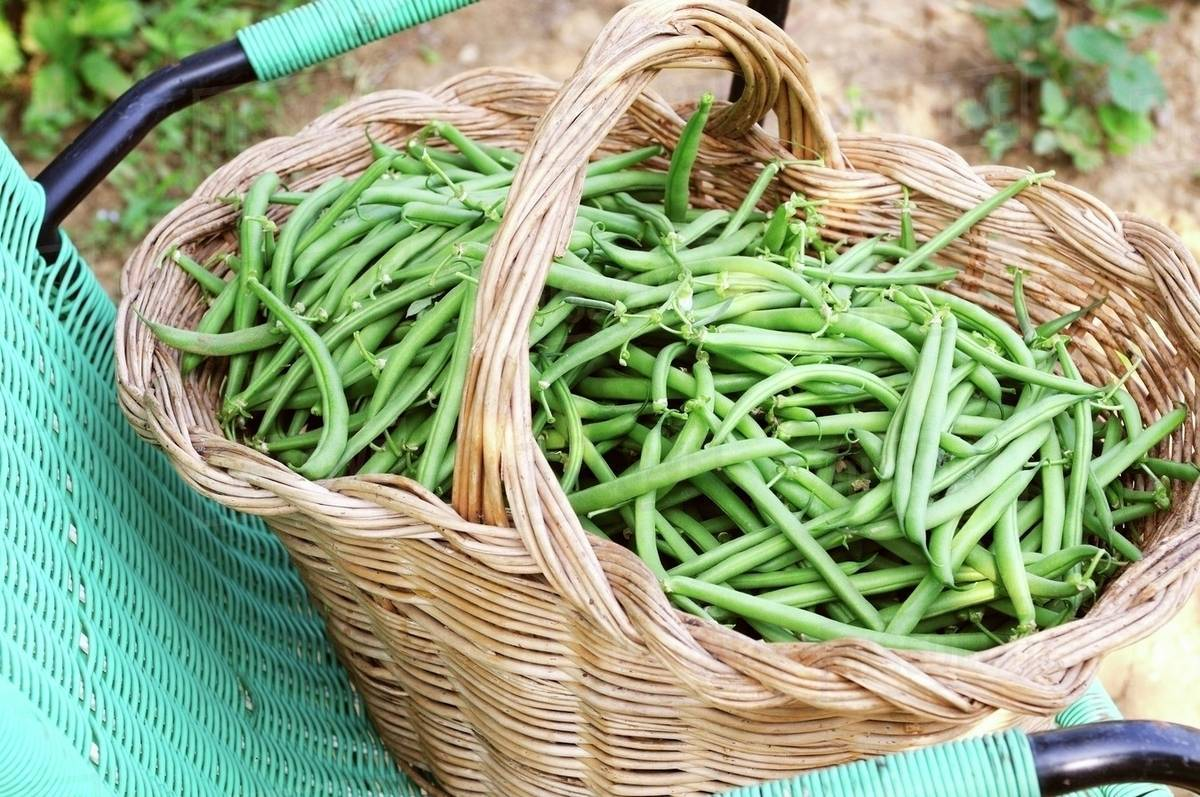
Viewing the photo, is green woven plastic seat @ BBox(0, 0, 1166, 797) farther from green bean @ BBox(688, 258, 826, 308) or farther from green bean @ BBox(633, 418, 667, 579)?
green bean @ BBox(688, 258, 826, 308)

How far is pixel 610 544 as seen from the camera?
93 centimetres

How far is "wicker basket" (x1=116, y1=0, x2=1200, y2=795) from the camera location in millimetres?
889

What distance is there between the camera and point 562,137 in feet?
3.07

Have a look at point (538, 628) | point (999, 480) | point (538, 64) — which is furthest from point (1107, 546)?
point (538, 64)

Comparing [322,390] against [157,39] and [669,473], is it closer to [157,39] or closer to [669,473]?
[669,473]

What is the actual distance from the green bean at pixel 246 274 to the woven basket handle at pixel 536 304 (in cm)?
38

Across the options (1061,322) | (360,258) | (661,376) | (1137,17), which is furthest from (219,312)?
(1137,17)

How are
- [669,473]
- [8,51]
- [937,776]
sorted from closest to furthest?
[937,776] < [669,473] < [8,51]

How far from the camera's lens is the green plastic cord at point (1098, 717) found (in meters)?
1.20

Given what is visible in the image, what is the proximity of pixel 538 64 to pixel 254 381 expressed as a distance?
161 cm

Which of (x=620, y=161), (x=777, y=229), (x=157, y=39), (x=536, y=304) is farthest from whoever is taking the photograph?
(x=157, y=39)

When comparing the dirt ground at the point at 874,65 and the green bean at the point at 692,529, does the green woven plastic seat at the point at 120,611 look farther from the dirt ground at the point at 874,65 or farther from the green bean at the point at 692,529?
the dirt ground at the point at 874,65

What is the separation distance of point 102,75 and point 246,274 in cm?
155

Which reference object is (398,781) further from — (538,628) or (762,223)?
(762,223)
